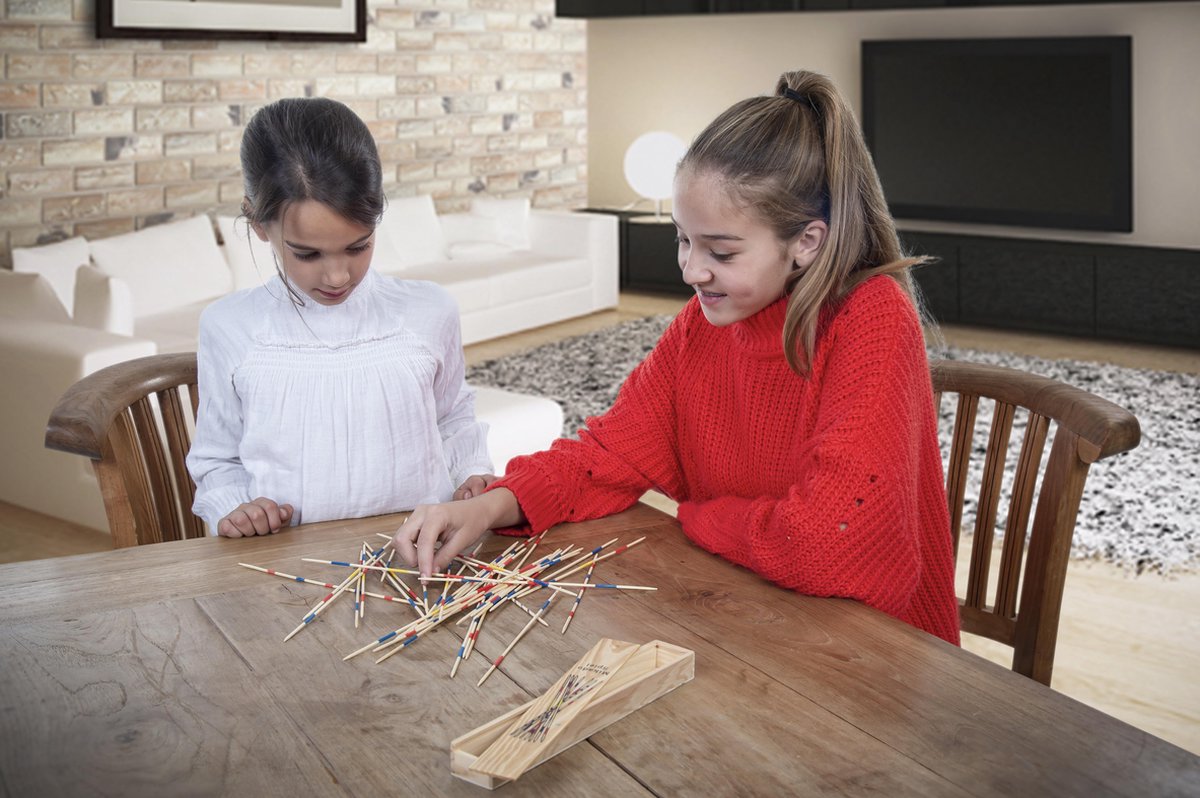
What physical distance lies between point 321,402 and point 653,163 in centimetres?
608

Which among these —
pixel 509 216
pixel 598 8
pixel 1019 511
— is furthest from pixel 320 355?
pixel 598 8

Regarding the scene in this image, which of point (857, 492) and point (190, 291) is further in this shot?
point (190, 291)

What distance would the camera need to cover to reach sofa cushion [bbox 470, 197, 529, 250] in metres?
6.81

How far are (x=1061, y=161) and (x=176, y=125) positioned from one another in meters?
4.27

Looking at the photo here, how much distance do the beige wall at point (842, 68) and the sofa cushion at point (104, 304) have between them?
4.50m

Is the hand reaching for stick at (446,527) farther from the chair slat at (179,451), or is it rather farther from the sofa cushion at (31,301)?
the sofa cushion at (31,301)

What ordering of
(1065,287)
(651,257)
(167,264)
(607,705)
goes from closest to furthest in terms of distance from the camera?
(607,705) < (167,264) < (1065,287) < (651,257)

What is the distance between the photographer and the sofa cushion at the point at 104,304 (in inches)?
144

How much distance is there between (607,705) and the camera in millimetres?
962

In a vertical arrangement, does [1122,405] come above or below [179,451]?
below

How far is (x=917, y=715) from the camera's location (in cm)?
98

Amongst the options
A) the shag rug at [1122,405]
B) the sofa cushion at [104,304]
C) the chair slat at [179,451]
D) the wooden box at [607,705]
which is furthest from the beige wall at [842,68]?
the wooden box at [607,705]

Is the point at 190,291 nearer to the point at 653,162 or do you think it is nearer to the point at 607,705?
the point at 653,162

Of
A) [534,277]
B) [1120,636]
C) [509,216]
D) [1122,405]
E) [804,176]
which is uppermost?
[509,216]
